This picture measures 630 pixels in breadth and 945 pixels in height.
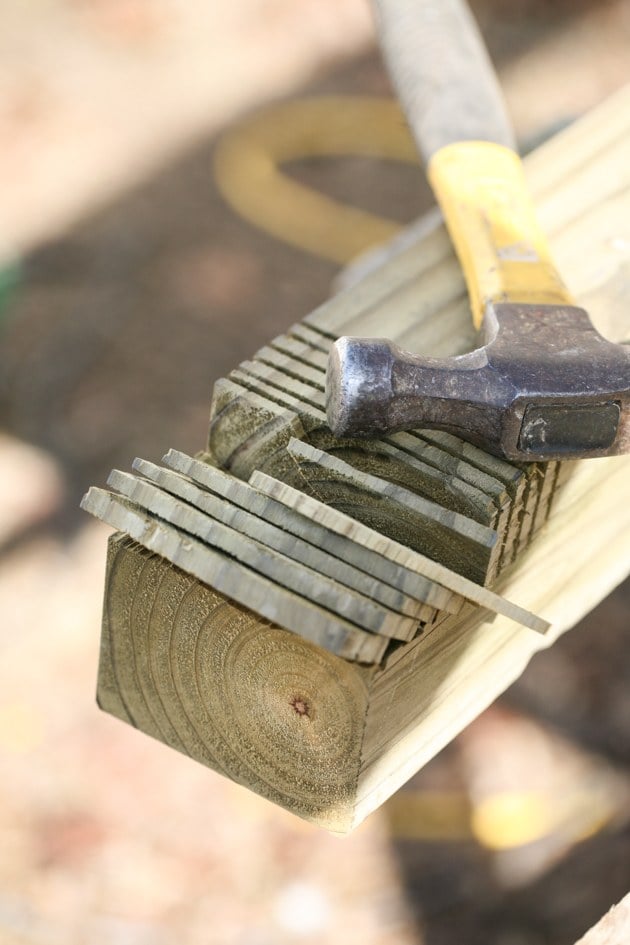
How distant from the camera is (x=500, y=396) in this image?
901 millimetres

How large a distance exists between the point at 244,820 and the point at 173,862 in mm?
179

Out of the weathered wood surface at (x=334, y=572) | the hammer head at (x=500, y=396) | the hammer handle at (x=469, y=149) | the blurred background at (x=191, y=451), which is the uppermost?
the hammer handle at (x=469, y=149)

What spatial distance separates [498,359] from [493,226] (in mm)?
241

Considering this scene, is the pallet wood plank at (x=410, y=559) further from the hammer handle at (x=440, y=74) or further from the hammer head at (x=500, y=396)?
the hammer handle at (x=440, y=74)

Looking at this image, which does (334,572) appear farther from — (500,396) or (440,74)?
(440,74)

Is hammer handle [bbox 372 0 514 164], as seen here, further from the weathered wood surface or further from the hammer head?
the hammer head

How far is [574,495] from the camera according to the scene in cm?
103

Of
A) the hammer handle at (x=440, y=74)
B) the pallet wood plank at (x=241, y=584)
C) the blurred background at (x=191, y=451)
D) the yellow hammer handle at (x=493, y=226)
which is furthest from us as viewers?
the blurred background at (x=191, y=451)

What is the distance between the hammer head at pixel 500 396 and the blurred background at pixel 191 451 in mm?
1041

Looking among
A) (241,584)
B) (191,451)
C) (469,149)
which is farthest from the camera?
(191,451)

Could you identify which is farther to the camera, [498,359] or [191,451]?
[191,451]

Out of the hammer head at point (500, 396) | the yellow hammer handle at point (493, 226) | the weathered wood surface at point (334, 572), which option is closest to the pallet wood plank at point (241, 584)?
the weathered wood surface at point (334, 572)

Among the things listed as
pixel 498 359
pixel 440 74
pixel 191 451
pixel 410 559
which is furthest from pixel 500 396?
pixel 191 451

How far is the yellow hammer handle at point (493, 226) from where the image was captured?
1051 millimetres
